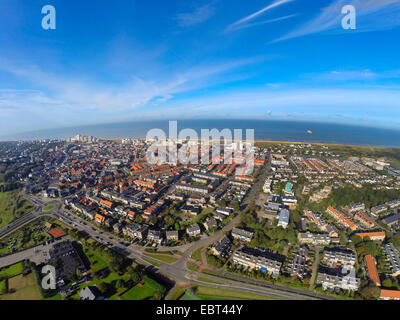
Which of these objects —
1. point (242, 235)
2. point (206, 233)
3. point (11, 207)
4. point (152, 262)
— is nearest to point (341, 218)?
point (242, 235)

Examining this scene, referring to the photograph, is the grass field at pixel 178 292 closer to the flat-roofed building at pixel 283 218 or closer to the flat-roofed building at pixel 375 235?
the flat-roofed building at pixel 283 218

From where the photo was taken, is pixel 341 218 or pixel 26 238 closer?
pixel 26 238

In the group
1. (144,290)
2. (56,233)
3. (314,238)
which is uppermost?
(314,238)

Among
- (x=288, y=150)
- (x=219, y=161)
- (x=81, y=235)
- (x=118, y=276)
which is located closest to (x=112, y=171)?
(x=81, y=235)

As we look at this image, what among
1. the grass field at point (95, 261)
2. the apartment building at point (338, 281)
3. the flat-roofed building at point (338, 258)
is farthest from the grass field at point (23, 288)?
the flat-roofed building at point (338, 258)

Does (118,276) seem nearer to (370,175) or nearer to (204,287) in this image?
(204,287)

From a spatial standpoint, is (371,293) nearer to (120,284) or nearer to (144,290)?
(144,290)
